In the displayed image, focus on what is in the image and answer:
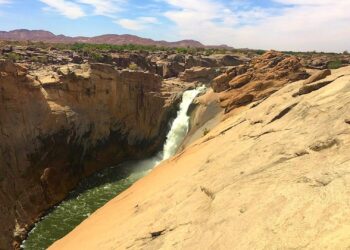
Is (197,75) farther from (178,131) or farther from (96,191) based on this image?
(96,191)

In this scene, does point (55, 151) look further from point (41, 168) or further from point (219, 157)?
point (219, 157)

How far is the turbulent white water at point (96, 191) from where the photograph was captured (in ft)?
76.6

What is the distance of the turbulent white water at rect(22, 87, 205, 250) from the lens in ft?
76.6

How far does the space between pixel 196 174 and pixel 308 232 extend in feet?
23.8

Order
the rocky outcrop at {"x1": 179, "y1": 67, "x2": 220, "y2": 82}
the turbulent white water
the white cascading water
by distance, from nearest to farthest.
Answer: the turbulent white water
the white cascading water
the rocky outcrop at {"x1": 179, "y1": 67, "x2": 220, "y2": 82}

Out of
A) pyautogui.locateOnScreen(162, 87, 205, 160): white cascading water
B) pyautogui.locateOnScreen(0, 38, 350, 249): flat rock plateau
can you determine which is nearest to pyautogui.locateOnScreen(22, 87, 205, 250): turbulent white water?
pyautogui.locateOnScreen(162, 87, 205, 160): white cascading water

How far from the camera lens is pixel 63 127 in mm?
29812

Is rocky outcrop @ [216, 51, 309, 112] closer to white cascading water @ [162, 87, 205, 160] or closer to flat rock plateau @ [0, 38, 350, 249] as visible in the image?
flat rock plateau @ [0, 38, 350, 249]

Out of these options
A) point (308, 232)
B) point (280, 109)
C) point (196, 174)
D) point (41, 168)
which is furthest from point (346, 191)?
point (41, 168)

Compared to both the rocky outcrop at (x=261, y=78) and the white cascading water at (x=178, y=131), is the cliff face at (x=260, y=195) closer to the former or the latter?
the rocky outcrop at (x=261, y=78)

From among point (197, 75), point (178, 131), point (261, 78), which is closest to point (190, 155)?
point (261, 78)

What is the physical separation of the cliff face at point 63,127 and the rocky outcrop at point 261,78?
9.17 m

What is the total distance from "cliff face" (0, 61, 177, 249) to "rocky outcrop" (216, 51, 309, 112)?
9.17 m

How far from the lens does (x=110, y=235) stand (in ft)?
39.9
